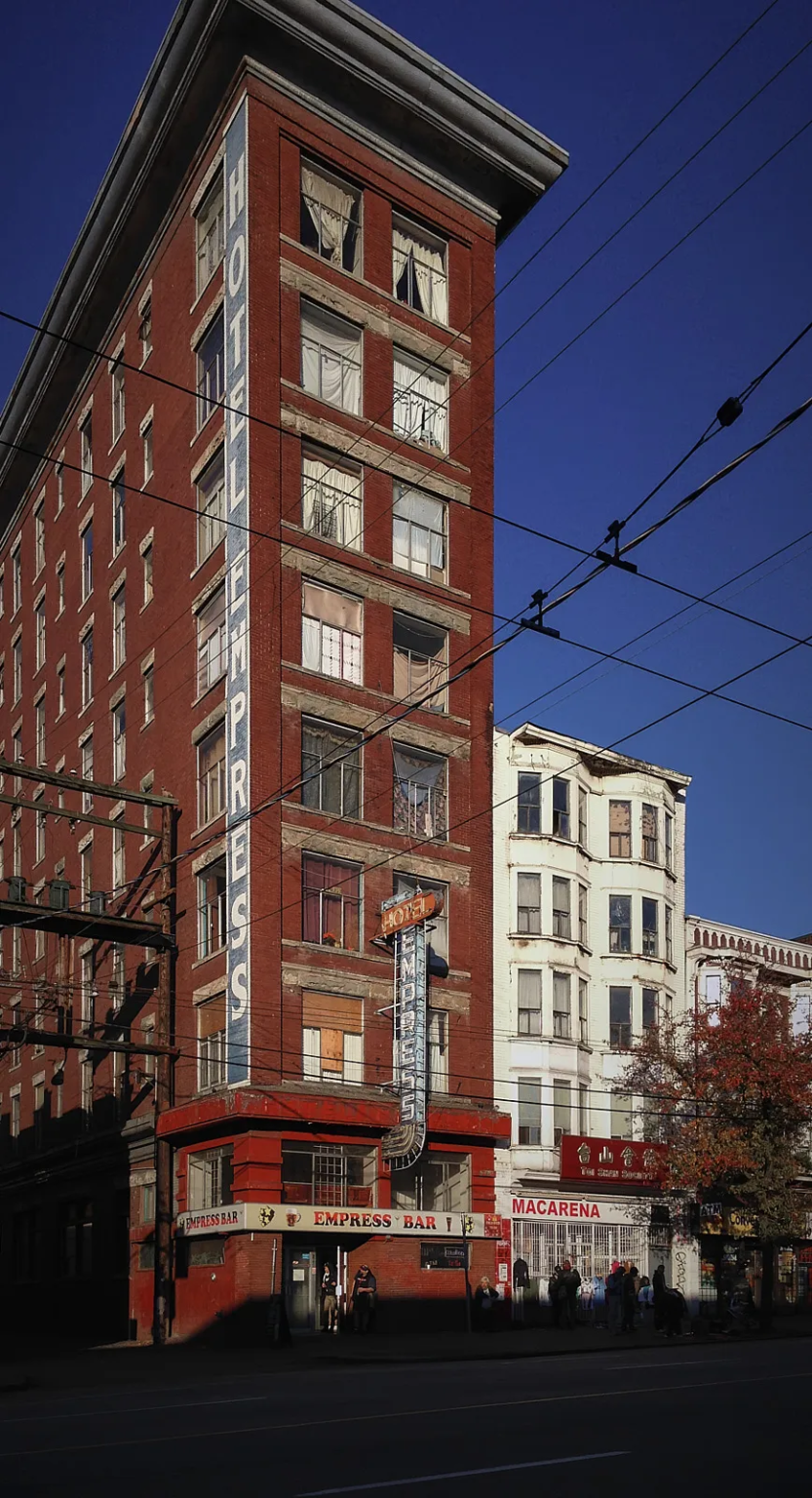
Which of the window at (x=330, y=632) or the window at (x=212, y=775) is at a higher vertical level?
the window at (x=330, y=632)

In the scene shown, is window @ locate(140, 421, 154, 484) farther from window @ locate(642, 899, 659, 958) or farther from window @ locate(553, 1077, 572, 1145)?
window @ locate(553, 1077, 572, 1145)

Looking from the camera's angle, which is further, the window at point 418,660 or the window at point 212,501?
the window at point 418,660

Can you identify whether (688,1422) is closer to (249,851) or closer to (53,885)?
(249,851)

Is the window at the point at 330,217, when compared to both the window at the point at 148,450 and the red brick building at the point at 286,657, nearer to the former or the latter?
the red brick building at the point at 286,657

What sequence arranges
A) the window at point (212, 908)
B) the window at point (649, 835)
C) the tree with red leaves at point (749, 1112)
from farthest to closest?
the window at point (649, 835), the tree with red leaves at point (749, 1112), the window at point (212, 908)

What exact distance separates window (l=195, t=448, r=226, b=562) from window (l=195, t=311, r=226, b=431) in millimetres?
1679

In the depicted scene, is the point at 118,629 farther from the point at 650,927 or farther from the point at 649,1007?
the point at 649,1007

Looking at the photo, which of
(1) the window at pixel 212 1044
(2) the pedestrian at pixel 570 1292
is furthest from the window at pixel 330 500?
(2) the pedestrian at pixel 570 1292

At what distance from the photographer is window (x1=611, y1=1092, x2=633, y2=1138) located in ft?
167

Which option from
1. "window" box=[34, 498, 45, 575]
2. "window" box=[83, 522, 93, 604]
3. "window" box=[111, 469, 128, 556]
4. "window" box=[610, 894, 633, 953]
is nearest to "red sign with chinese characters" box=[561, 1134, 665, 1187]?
"window" box=[610, 894, 633, 953]

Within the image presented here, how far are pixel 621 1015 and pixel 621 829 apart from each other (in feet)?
21.7

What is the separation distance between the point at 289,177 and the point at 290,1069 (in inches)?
998

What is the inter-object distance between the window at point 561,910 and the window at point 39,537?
27120mm

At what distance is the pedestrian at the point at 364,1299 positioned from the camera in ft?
119
